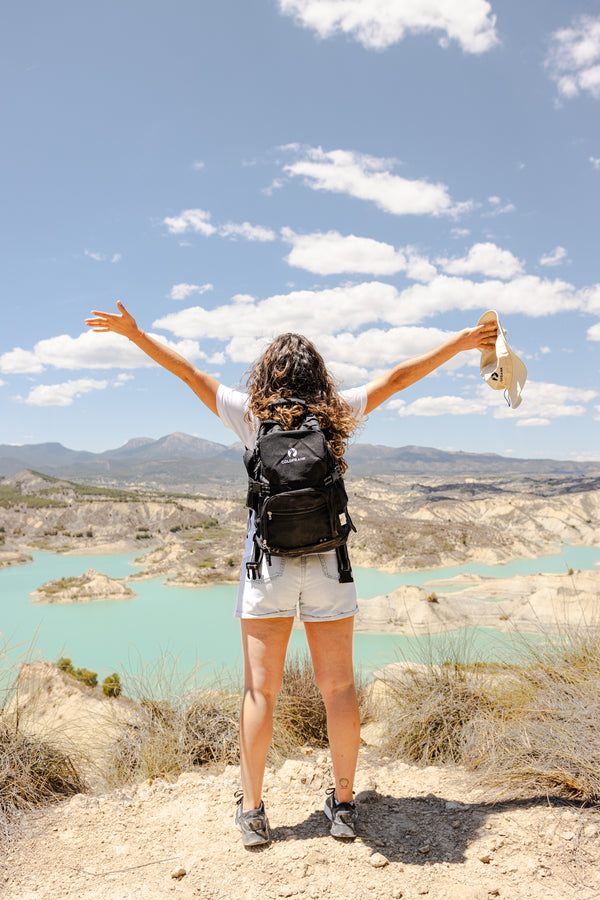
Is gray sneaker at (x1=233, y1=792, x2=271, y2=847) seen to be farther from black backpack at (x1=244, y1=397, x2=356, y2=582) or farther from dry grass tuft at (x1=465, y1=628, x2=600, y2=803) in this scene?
dry grass tuft at (x1=465, y1=628, x2=600, y2=803)

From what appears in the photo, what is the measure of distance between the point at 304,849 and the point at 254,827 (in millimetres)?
193

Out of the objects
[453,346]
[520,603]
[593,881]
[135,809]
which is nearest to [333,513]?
[453,346]

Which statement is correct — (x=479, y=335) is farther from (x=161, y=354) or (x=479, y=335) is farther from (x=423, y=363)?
(x=161, y=354)

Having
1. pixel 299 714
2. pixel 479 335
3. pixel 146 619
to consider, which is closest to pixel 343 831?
pixel 299 714

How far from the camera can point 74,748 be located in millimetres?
3016

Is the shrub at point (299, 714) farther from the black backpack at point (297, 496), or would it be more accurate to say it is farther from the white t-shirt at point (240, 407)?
the white t-shirt at point (240, 407)

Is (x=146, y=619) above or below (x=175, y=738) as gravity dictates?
below

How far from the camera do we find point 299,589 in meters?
2.09

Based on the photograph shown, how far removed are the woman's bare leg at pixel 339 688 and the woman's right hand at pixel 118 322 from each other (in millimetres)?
1422

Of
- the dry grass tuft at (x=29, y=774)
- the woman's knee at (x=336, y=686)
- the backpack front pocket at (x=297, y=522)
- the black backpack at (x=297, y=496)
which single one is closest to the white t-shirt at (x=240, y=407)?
the black backpack at (x=297, y=496)

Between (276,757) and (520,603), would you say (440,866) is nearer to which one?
(276,757)

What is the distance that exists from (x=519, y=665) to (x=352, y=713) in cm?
171

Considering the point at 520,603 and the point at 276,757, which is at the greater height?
the point at 276,757

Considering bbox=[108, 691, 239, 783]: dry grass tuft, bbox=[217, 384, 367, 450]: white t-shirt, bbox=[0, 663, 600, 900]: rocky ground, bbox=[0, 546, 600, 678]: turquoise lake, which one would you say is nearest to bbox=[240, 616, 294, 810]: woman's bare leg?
bbox=[0, 663, 600, 900]: rocky ground
